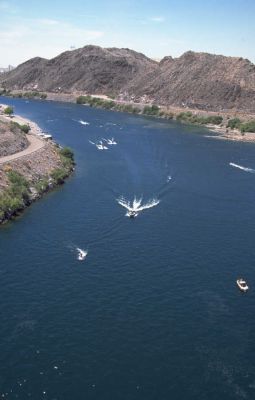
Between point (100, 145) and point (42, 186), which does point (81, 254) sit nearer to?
point (42, 186)

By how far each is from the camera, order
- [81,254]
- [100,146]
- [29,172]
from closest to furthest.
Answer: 1. [81,254]
2. [29,172]
3. [100,146]

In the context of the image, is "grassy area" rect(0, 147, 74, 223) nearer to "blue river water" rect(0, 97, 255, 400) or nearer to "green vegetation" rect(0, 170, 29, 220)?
"green vegetation" rect(0, 170, 29, 220)

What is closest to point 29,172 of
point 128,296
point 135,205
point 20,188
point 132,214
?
point 20,188

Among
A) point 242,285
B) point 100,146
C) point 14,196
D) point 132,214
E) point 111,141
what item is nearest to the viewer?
point 242,285

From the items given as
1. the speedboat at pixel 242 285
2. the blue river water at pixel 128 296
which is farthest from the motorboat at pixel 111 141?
the speedboat at pixel 242 285

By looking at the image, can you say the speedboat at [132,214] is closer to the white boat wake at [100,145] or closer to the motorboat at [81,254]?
the motorboat at [81,254]

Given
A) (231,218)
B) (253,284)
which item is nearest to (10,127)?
(231,218)

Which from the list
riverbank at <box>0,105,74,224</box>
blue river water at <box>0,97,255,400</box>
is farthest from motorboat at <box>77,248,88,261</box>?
riverbank at <box>0,105,74,224</box>
